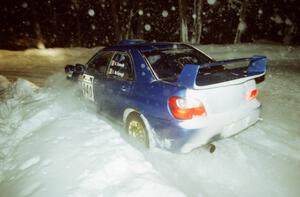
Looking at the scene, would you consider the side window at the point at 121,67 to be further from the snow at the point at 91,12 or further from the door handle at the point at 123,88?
the snow at the point at 91,12

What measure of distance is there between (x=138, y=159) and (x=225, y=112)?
1.36 metres

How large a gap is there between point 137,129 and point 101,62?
172 centimetres

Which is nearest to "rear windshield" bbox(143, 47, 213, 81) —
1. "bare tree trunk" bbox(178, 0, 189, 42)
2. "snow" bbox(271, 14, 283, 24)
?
"bare tree trunk" bbox(178, 0, 189, 42)

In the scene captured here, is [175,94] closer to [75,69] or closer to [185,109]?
[185,109]

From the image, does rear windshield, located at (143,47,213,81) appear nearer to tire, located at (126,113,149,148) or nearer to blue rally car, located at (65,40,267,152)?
blue rally car, located at (65,40,267,152)

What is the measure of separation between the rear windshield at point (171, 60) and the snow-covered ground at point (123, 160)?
1213 mm

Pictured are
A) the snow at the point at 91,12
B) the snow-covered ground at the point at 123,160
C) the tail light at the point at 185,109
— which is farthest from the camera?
the snow at the point at 91,12

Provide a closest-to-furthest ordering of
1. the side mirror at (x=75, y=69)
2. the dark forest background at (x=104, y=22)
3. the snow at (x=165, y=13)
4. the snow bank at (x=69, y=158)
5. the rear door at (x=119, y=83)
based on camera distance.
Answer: the snow bank at (x=69, y=158), the rear door at (x=119, y=83), the side mirror at (x=75, y=69), the dark forest background at (x=104, y=22), the snow at (x=165, y=13)

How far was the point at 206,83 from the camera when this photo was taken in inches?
152

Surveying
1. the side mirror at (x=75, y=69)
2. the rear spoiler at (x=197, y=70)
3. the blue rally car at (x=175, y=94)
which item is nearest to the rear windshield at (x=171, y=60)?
the blue rally car at (x=175, y=94)

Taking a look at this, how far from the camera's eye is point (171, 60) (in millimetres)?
4703

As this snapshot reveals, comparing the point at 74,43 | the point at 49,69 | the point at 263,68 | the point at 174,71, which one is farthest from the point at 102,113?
the point at 74,43

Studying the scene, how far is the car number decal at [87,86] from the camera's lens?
584 cm

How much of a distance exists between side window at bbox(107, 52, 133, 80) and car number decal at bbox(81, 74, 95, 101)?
0.75 m
